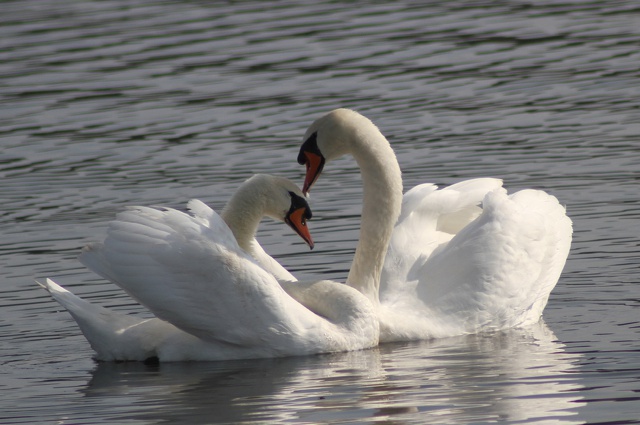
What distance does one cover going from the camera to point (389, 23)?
23.2m

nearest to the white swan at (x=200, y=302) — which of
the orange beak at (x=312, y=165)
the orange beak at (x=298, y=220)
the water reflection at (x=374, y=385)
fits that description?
the water reflection at (x=374, y=385)

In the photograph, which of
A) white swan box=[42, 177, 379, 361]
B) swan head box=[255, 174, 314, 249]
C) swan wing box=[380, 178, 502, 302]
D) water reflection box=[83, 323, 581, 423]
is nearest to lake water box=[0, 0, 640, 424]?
water reflection box=[83, 323, 581, 423]

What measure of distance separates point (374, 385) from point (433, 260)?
197 cm

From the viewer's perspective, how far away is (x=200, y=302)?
32.1 ft

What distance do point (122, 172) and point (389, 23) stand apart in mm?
8201

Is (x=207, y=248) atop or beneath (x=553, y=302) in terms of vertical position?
atop

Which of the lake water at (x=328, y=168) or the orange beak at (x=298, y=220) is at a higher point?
the orange beak at (x=298, y=220)

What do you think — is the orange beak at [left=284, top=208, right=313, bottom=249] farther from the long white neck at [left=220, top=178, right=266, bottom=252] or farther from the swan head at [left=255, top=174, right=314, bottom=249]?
the long white neck at [left=220, top=178, right=266, bottom=252]

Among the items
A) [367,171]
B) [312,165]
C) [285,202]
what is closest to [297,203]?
[285,202]

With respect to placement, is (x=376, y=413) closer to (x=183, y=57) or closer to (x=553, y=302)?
(x=553, y=302)

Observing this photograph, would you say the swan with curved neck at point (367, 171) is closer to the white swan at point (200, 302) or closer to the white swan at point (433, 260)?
the white swan at point (433, 260)

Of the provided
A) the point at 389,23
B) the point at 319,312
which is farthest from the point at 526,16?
the point at 319,312

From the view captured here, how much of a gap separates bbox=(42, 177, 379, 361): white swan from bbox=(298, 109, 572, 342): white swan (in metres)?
0.51

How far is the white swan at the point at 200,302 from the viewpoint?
973cm
